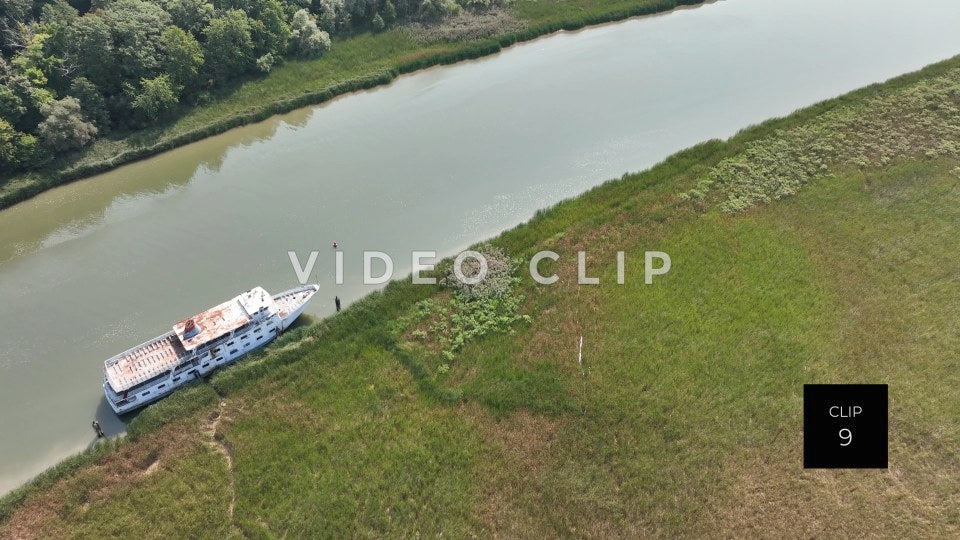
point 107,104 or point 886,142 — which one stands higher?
point 107,104

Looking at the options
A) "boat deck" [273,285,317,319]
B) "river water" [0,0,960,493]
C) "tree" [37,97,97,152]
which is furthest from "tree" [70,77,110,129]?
"boat deck" [273,285,317,319]

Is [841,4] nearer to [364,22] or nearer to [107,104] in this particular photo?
[364,22]

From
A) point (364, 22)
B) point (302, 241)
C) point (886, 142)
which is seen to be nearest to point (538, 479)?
point (302, 241)

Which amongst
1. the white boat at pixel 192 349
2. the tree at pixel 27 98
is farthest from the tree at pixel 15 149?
the white boat at pixel 192 349

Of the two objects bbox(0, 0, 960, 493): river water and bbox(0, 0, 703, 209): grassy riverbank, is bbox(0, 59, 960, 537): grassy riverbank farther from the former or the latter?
bbox(0, 0, 703, 209): grassy riverbank

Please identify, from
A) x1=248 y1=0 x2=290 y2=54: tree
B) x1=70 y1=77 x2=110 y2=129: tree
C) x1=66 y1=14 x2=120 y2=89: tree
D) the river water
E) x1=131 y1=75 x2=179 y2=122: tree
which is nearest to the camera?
the river water

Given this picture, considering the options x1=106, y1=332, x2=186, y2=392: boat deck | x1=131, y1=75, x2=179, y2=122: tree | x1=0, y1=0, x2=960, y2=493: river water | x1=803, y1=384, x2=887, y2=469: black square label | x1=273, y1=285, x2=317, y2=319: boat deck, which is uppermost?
x1=131, y1=75, x2=179, y2=122: tree

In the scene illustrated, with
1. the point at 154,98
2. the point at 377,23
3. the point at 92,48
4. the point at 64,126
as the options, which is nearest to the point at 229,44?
the point at 154,98

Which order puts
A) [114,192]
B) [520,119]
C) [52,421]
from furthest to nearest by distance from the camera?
1. [520,119]
2. [114,192]
3. [52,421]
